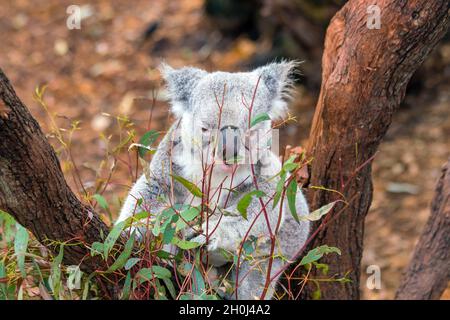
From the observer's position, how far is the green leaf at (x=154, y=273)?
2746 mm

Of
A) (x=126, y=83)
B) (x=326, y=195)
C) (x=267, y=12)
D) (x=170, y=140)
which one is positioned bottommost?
(x=326, y=195)

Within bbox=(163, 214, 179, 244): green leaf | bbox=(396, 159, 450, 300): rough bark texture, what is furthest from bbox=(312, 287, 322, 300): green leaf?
bbox=(163, 214, 179, 244): green leaf

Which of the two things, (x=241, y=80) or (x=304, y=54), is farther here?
(x=304, y=54)

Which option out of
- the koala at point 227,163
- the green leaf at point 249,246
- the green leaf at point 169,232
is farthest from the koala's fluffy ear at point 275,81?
the green leaf at point 169,232

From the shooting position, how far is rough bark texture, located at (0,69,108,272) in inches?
90.2

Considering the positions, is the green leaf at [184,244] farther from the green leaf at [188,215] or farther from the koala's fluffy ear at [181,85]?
the koala's fluffy ear at [181,85]

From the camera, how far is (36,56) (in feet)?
26.0

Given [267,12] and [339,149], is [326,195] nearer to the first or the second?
[339,149]

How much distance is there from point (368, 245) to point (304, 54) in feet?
6.63

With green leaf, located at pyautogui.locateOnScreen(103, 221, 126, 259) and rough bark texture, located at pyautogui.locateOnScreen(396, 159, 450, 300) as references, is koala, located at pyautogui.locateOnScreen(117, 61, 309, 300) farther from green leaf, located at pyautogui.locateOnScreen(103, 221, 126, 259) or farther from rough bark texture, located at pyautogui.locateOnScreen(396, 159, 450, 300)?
rough bark texture, located at pyautogui.locateOnScreen(396, 159, 450, 300)

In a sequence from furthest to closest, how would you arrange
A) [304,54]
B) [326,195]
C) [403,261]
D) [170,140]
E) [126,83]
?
[126,83] < [304,54] < [403,261] < [326,195] < [170,140]

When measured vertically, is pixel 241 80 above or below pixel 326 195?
above
